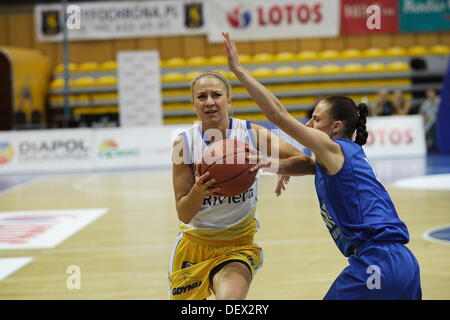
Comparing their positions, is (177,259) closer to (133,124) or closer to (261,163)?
(261,163)

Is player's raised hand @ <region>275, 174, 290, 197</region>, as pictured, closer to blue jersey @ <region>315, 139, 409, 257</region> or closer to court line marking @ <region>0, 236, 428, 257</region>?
blue jersey @ <region>315, 139, 409, 257</region>

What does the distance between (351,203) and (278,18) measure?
15467 millimetres

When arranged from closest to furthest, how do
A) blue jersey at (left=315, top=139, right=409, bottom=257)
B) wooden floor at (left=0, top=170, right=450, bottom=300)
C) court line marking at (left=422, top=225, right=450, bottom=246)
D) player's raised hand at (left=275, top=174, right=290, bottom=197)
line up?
blue jersey at (left=315, top=139, right=409, bottom=257) → player's raised hand at (left=275, top=174, right=290, bottom=197) → wooden floor at (left=0, top=170, right=450, bottom=300) → court line marking at (left=422, top=225, right=450, bottom=246)

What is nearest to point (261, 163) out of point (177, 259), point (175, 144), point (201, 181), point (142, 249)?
point (201, 181)

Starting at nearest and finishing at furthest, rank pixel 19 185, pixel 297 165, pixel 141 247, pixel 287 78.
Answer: pixel 297 165 < pixel 141 247 < pixel 19 185 < pixel 287 78

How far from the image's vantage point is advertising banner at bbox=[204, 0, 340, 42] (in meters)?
17.6

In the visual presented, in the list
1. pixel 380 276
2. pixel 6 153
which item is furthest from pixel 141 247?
pixel 6 153

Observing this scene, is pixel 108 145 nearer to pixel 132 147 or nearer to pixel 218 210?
pixel 132 147

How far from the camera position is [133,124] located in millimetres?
16438

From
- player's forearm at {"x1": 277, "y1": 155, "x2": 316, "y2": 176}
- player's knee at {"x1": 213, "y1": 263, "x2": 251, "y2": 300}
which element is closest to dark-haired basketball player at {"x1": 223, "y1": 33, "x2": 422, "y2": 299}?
player's forearm at {"x1": 277, "y1": 155, "x2": 316, "y2": 176}

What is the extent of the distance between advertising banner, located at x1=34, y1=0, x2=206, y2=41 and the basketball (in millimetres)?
15307

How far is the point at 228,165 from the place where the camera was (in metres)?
2.94

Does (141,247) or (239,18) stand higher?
(239,18)

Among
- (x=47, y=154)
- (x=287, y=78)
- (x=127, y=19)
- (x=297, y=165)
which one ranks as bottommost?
(x=47, y=154)
